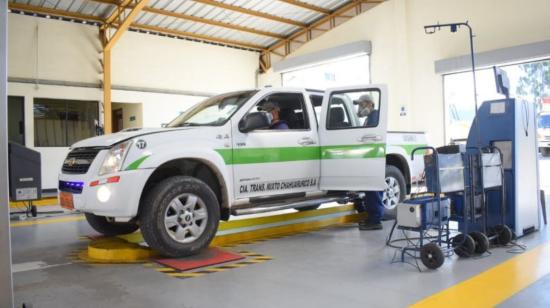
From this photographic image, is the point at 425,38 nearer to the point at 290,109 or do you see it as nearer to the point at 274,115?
the point at 290,109

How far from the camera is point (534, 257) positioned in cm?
407

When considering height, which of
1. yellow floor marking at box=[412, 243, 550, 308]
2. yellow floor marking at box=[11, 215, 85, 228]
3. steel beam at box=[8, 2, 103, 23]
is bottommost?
yellow floor marking at box=[412, 243, 550, 308]

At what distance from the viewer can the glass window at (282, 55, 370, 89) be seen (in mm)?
13961

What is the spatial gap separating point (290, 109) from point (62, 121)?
30.2ft

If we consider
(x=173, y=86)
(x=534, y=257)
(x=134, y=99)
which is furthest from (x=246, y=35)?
(x=534, y=257)

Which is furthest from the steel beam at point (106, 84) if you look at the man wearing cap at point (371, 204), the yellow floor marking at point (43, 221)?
the man wearing cap at point (371, 204)

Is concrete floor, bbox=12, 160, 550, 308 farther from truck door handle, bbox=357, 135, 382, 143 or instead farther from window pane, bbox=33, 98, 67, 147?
window pane, bbox=33, 98, 67, 147

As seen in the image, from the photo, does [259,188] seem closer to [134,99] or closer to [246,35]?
[134,99]

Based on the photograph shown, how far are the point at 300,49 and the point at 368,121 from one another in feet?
35.6

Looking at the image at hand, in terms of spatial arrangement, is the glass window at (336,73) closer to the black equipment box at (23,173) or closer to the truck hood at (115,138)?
the black equipment box at (23,173)

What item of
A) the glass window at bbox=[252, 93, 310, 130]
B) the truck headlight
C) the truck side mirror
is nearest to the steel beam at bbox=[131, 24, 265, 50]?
the glass window at bbox=[252, 93, 310, 130]

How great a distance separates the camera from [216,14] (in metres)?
13.7

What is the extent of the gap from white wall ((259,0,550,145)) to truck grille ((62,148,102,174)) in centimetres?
969

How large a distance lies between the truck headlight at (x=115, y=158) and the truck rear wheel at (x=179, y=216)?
15.3 inches
